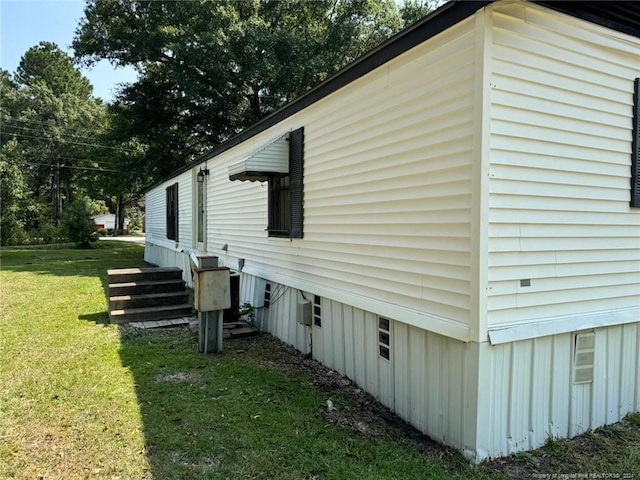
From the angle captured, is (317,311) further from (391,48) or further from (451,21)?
(451,21)

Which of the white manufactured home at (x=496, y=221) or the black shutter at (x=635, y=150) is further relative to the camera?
the black shutter at (x=635, y=150)

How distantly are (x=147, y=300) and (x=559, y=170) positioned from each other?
Answer: 638 centimetres

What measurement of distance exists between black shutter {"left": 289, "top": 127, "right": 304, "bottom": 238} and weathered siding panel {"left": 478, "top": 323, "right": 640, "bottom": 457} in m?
3.02

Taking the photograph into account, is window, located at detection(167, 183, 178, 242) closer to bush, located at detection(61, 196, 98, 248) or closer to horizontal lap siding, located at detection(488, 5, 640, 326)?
bush, located at detection(61, 196, 98, 248)

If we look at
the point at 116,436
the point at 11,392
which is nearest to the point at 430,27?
the point at 116,436

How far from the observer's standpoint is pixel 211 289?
5.38 meters

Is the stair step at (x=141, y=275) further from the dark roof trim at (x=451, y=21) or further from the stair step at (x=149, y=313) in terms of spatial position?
the dark roof trim at (x=451, y=21)

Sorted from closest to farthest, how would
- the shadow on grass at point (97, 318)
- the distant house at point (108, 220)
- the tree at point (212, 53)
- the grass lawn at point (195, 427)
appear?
the grass lawn at point (195, 427)
the shadow on grass at point (97, 318)
the tree at point (212, 53)
the distant house at point (108, 220)

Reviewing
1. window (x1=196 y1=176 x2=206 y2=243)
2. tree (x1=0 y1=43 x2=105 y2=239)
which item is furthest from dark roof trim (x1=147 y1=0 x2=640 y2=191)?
tree (x1=0 y1=43 x2=105 y2=239)

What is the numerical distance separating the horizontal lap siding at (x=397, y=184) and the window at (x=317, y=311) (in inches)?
8.7

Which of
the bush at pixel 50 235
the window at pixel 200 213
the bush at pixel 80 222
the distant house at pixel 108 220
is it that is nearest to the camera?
the window at pixel 200 213

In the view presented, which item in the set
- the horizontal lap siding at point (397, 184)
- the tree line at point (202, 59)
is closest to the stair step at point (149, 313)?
the horizontal lap siding at point (397, 184)

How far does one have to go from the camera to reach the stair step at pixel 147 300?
692 centimetres

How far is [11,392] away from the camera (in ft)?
13.1
